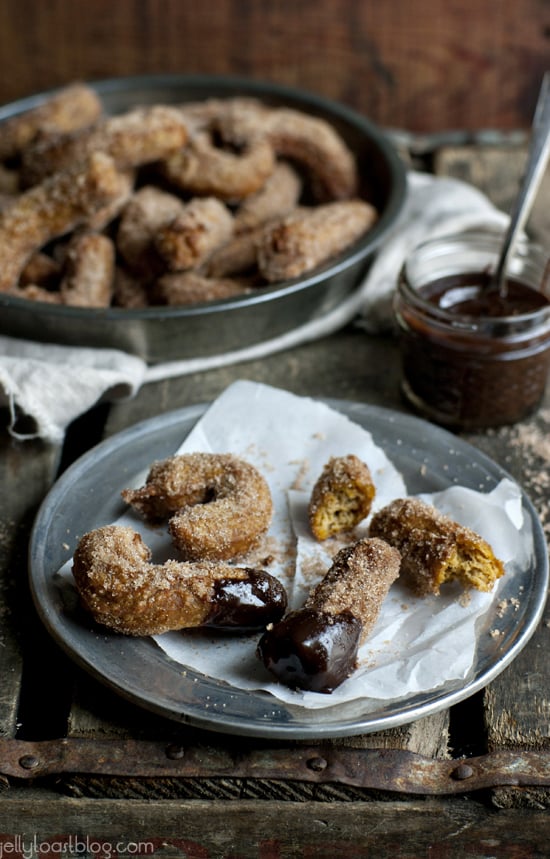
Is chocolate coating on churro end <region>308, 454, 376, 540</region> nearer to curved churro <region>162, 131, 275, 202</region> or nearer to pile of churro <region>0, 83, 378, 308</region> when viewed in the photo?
pile of churro <region>0, 83, 378, 308</region>

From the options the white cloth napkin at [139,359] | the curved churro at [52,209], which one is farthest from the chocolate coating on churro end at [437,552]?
the curved churro at [52,209]

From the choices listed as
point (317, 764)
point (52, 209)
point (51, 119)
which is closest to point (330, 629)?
point (317, 764)

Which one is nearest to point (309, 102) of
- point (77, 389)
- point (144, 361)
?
point (144, 361)

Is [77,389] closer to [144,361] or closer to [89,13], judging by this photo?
[144,361]

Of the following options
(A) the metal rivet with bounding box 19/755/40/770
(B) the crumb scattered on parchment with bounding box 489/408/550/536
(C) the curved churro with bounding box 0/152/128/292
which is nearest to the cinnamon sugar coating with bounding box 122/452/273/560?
(A) the metal rivet with bounding box 19/755/40/770

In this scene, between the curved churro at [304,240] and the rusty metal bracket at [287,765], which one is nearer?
the rusty metal bracket at [287,765]

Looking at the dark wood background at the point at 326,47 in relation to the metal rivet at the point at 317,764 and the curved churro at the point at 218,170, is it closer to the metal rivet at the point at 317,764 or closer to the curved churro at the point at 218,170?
the curved churro at the point at 218,170
